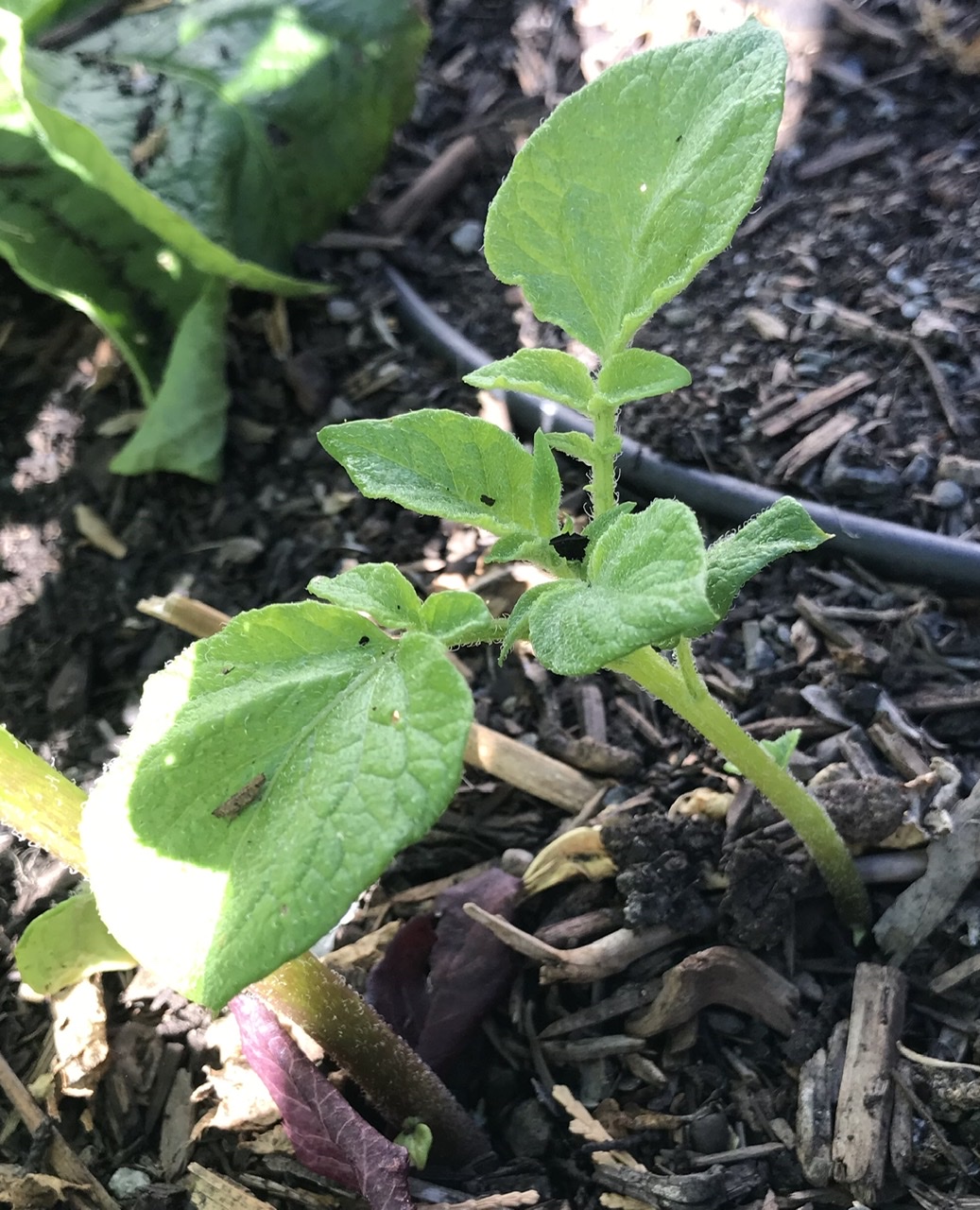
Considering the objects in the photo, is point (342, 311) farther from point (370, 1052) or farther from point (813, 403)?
point (370, 1052)

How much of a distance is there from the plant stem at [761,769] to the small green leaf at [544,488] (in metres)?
0.16

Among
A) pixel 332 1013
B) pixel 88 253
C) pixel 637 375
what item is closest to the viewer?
pixel 637 375

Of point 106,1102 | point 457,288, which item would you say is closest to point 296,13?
point 457,288

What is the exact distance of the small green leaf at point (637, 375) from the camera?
0.94 metres

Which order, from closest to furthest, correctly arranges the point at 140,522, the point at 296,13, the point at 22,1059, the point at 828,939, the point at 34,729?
the point at 828,939 → the point at 22,1059 → the point at 34,729 → the point at 140,522 → the point at 296,13

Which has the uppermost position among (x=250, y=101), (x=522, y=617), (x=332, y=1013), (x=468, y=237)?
(x=250, y=101)

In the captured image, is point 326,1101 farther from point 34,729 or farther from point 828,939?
point 34,729

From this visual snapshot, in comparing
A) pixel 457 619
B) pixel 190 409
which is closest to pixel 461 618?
pixel 457 619

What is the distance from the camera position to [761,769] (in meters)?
1.07

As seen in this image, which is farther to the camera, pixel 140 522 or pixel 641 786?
pixel 140 522

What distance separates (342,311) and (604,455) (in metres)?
1.30

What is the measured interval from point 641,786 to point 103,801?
2.60 feet

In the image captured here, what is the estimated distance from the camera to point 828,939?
131 cm

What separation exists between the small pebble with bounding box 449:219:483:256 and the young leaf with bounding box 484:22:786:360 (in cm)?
121
